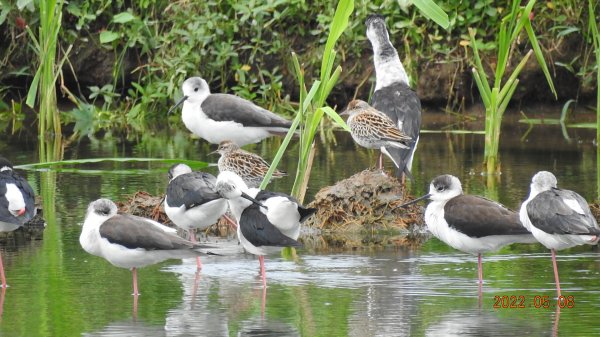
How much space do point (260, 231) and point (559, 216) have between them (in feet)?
6.51

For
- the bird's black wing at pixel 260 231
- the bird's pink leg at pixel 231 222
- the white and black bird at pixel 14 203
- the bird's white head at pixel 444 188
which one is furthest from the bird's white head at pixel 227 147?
the bird's white head at pixel 444 188

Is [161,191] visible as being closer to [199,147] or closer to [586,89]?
[199,147]

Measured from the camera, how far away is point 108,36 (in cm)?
1919

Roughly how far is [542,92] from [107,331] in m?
11.9

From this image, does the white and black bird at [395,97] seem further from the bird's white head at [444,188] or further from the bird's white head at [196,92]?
the bird's white head at [444,188]

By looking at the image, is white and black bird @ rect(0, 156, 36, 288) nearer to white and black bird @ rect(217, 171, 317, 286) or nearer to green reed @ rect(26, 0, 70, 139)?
white and black bird @ rect(217, 171, 317, 286)

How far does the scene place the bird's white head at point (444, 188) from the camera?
369 inches

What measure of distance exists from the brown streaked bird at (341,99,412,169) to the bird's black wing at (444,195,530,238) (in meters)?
3.21

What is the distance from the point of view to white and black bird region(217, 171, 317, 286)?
8828 millimetres

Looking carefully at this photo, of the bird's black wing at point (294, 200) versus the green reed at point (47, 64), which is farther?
the green reed at point (47, 64)

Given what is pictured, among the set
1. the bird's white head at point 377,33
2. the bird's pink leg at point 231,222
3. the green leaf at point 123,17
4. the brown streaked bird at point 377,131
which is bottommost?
the bird's pink leg at point 231,222

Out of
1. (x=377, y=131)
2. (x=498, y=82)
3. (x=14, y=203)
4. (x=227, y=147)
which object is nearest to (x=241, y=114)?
(x=227, y=147)

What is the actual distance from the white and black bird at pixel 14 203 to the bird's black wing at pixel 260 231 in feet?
5.24

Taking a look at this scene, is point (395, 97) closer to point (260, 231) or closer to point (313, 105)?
point (313, 105)
